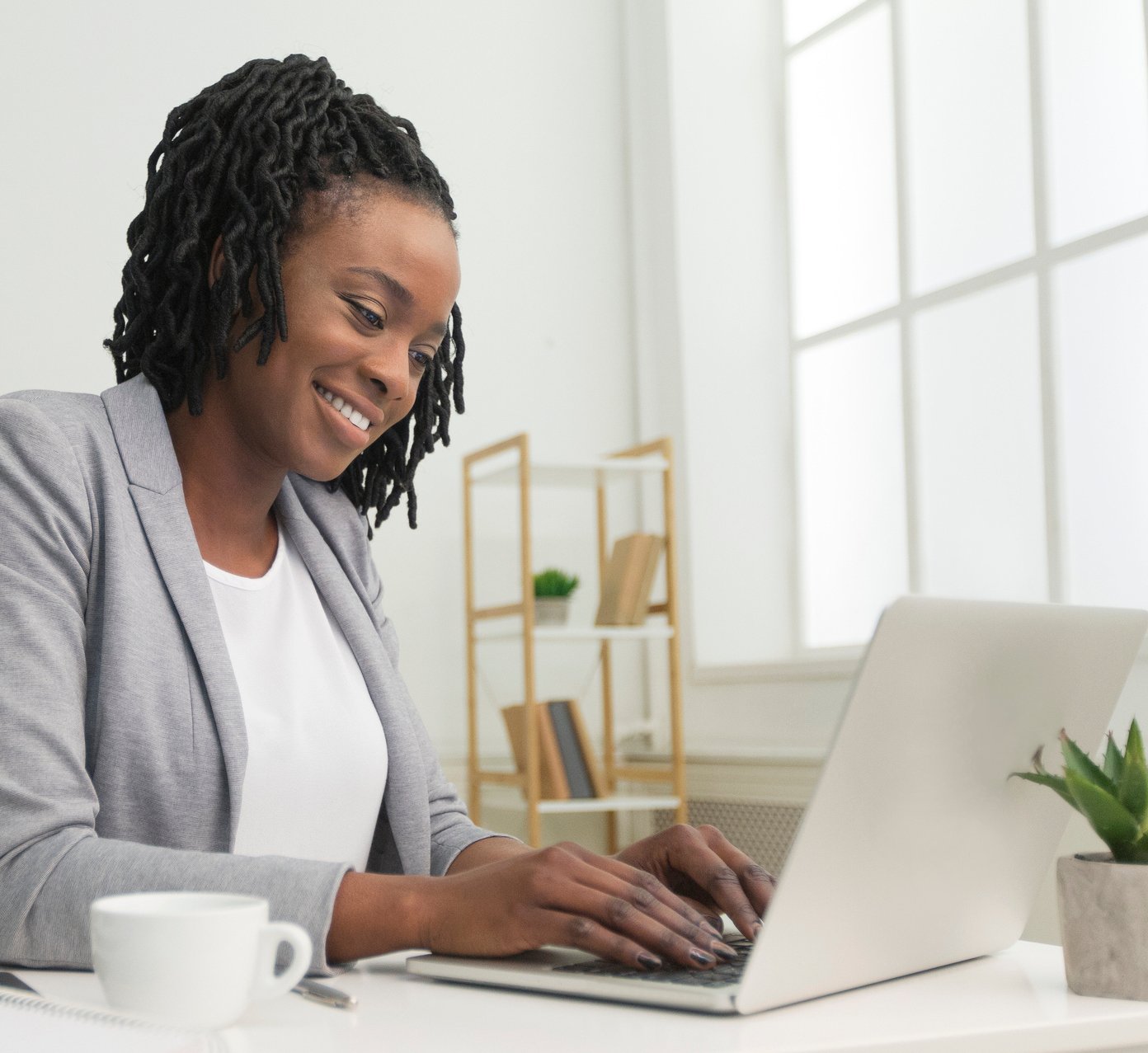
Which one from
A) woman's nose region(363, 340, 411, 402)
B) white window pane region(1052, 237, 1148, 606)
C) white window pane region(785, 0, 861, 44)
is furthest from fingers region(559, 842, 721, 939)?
white window pane region(785, 0, 861, 44)

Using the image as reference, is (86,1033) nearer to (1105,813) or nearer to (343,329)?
(1105,813)

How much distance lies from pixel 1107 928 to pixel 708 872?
256 mm

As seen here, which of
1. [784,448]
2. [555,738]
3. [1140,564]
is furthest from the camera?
[784,448]

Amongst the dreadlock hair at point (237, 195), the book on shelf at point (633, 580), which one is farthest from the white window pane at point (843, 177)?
the dreadlock hair at point (237, 195)

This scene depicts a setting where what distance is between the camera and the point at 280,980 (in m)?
0.65

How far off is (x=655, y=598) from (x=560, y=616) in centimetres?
43

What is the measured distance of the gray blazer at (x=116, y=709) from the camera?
0.81 m

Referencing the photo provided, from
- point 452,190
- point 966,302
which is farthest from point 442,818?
point 452,190

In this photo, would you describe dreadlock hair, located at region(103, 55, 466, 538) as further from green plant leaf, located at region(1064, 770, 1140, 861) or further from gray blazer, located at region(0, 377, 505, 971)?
green plant leaf, located at region(1064, 770, 1140, 861)

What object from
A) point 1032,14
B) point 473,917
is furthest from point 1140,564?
point 473,917

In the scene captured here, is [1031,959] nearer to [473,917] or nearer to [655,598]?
[473,917]

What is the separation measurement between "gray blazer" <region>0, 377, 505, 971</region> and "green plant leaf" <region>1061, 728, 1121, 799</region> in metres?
0.44

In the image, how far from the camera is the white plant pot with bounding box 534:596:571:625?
2.90m

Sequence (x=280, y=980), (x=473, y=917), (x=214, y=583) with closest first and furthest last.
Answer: (x=280, y=980) < (x=473, y=917) < (x=214, y=583)
